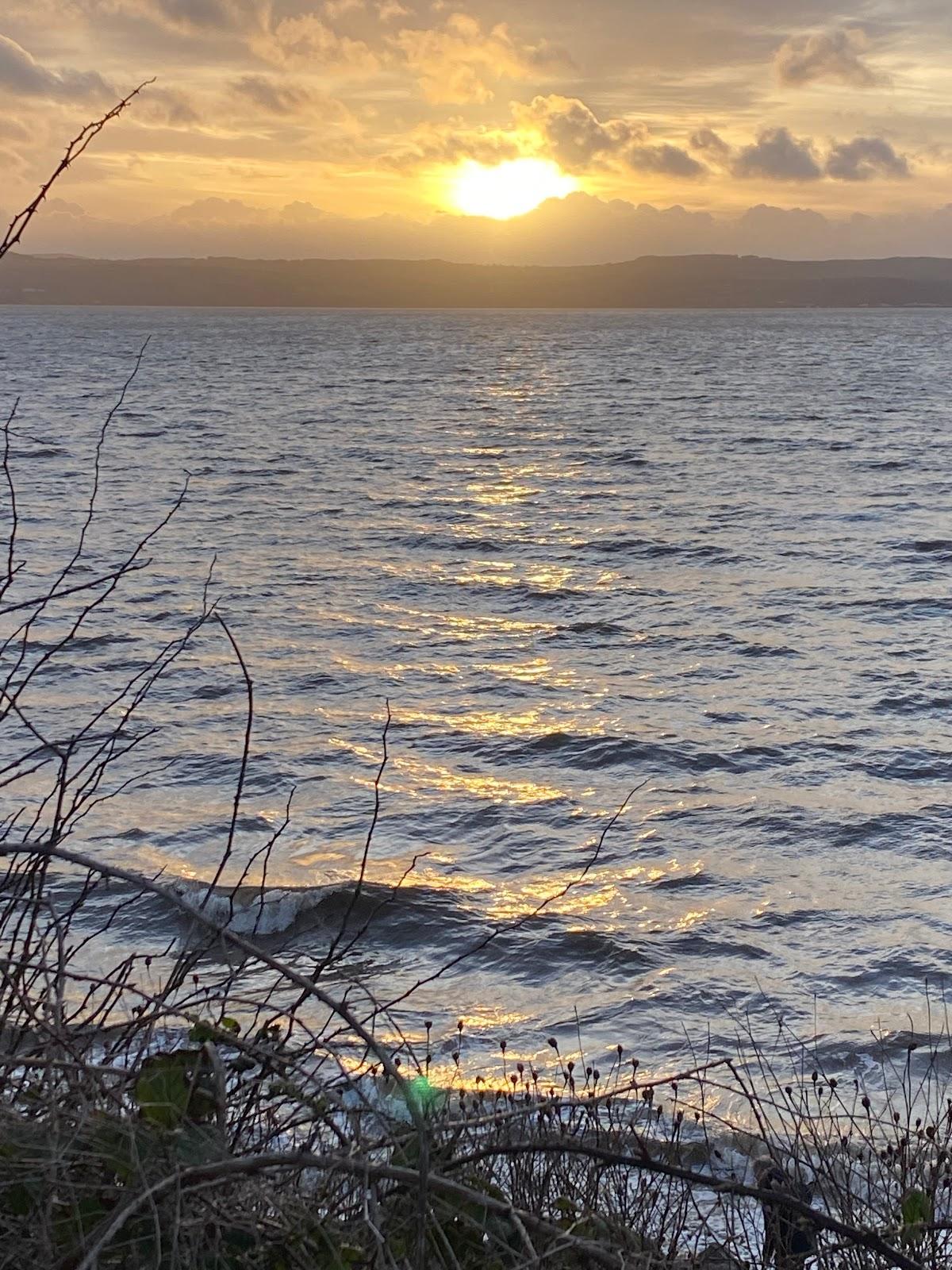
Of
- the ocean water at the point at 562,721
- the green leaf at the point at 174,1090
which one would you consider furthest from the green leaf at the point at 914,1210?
the green leaf at the point at 174,1090

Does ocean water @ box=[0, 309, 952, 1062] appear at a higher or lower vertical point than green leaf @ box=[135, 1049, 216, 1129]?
lower

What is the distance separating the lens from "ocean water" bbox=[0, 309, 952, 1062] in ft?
28.9

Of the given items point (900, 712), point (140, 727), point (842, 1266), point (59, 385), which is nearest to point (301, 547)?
point (140, 727)

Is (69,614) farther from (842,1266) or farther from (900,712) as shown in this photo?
(842,1266)

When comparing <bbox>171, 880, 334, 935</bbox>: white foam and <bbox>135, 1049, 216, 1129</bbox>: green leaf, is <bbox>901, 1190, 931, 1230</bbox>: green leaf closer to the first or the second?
<bbox>135, 1049, 216, 1129</bbox>: green leaf

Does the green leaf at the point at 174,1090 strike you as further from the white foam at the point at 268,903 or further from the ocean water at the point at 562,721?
the white foam at the point at 268,903

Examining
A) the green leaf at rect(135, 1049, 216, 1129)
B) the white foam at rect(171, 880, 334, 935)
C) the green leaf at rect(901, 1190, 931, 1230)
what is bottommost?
the white foam at rect(171, 880, 334, 935)

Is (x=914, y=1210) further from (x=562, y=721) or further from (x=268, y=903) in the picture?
(x=562, y=721)

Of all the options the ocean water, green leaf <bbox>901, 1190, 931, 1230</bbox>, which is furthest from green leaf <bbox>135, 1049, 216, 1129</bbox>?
green leaf <bbox>901, 1190, 931, 1230</bbox>

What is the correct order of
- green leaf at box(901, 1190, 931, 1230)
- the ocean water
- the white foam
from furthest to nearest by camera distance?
the white foam → the ocean water → green leaf at box(901, 1190, 931, 1230)

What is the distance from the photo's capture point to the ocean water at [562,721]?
882 cm

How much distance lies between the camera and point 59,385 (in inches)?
2756

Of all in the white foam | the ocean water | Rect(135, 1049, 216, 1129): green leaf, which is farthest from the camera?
the white foam

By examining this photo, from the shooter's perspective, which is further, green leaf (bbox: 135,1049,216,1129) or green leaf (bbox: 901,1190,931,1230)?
green leaf (bbox: 901,1190,931,1230)
